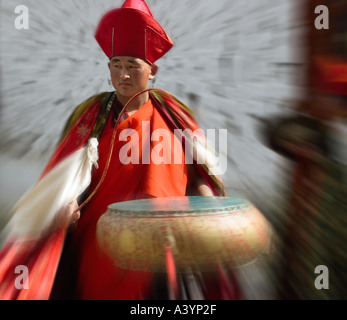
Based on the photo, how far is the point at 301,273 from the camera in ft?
3.83

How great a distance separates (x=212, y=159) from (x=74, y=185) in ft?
1.39

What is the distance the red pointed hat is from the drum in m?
0.54

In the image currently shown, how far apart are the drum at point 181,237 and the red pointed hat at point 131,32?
54 centimetres

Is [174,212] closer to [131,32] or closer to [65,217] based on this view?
[65,217]

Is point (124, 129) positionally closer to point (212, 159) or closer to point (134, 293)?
point (212, 159)

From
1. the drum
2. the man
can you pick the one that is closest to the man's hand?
the man

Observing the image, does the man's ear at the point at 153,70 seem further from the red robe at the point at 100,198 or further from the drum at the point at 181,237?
the drum at the point at 181,237

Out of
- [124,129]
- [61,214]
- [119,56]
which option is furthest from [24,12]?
[61,214]

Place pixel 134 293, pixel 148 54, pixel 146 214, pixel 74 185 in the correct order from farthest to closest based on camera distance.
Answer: pixel 148 54
pixel 74 185
pixel 134 293
pixel 146 214

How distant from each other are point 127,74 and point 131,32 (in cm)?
13

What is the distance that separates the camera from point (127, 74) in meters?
1.31

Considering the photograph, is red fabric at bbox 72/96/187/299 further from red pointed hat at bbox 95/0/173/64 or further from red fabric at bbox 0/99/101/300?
red pointed hat at bbox 95/0/173/64

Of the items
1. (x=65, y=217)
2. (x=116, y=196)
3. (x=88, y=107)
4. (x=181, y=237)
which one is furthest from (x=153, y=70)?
(x=181, y=237)

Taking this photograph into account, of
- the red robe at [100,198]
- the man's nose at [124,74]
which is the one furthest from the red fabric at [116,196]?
the man's nose at [124,74]
